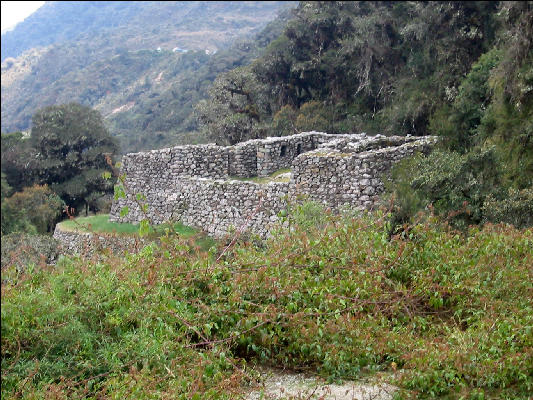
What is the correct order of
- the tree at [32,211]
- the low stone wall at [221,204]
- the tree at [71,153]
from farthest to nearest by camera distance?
the tree at [71,153], the tree at [32,211], the low stone wall at [221,204]

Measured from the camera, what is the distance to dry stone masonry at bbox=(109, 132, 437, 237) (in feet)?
37.0

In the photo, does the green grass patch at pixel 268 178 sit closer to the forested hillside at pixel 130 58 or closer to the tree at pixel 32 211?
the tree at pixel 32 211

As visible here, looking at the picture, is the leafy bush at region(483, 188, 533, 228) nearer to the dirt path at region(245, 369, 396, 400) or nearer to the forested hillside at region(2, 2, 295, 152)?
the dirt path at region(245, 369, 396, 400)

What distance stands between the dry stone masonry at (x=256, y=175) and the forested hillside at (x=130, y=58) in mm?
21345

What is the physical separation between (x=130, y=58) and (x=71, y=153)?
53674 millimetres

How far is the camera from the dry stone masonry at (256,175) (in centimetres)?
1128

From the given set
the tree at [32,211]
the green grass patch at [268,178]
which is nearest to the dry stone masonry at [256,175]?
the green grass patch at [268,178]

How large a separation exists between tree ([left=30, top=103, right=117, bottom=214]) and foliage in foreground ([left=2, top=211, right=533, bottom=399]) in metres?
20.6

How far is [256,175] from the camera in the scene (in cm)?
1498

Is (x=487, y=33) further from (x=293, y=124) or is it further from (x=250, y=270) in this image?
(x=250, y=270)

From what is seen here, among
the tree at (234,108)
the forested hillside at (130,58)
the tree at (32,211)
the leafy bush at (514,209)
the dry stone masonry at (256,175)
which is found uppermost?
the leafy bush at (514,209)

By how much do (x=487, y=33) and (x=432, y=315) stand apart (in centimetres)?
1402

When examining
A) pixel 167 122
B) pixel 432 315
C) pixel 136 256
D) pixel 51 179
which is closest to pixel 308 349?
pixel 432 315

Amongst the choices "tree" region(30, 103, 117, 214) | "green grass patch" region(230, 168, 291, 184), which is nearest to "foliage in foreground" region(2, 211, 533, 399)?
"green grass patch" region(230, 168, 291, 184)
